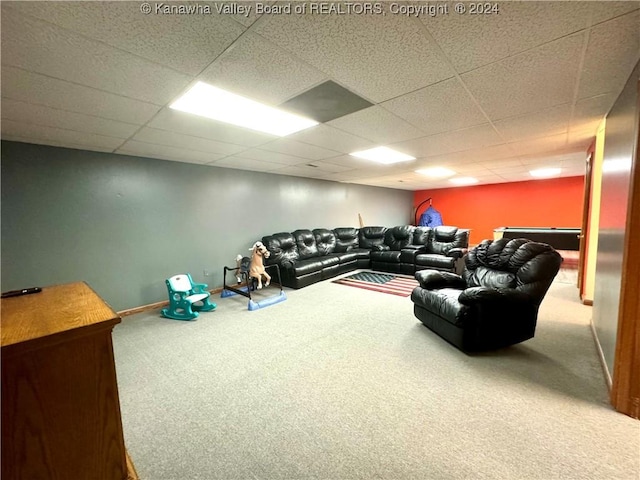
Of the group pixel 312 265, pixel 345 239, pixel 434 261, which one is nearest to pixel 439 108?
pixel 312 265

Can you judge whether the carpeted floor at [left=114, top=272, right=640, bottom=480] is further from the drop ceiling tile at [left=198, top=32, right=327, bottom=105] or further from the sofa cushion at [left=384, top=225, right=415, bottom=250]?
the sofa cushion at [left=384, top=225, right=415, bottom=250]

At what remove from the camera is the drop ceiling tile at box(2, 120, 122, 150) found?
8.17 ft

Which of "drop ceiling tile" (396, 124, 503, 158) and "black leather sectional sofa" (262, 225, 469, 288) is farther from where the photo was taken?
"black leather sectional sofa" (262, 225, 469, 288)

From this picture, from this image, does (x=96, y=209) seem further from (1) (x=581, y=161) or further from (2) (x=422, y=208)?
(2) (x=422, y=208)

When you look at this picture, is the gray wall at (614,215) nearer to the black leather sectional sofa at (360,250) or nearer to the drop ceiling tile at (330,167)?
the black leather sectional sofa at (360,250)

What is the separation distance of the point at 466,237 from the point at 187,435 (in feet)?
19.3

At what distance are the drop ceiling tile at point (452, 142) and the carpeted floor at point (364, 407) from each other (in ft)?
7.45

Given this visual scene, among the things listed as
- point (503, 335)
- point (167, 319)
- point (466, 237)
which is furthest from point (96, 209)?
point (466, 237)

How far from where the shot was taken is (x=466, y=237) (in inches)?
228

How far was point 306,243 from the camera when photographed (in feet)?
19.4

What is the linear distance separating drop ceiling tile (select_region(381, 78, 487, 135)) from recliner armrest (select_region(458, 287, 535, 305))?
1615mm

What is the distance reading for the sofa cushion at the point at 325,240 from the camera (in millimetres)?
6176

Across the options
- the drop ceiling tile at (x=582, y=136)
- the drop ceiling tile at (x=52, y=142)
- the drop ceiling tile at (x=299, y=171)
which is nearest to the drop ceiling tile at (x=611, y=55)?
the drop ceiling tile at (x=582, y=136)

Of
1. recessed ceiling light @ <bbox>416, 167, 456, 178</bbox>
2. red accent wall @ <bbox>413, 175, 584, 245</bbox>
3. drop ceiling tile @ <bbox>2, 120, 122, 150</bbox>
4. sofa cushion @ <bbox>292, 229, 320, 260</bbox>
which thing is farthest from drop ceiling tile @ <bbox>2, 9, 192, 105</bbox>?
red accent wall @ <bbox>413, 175, 584, 245</bbox>
